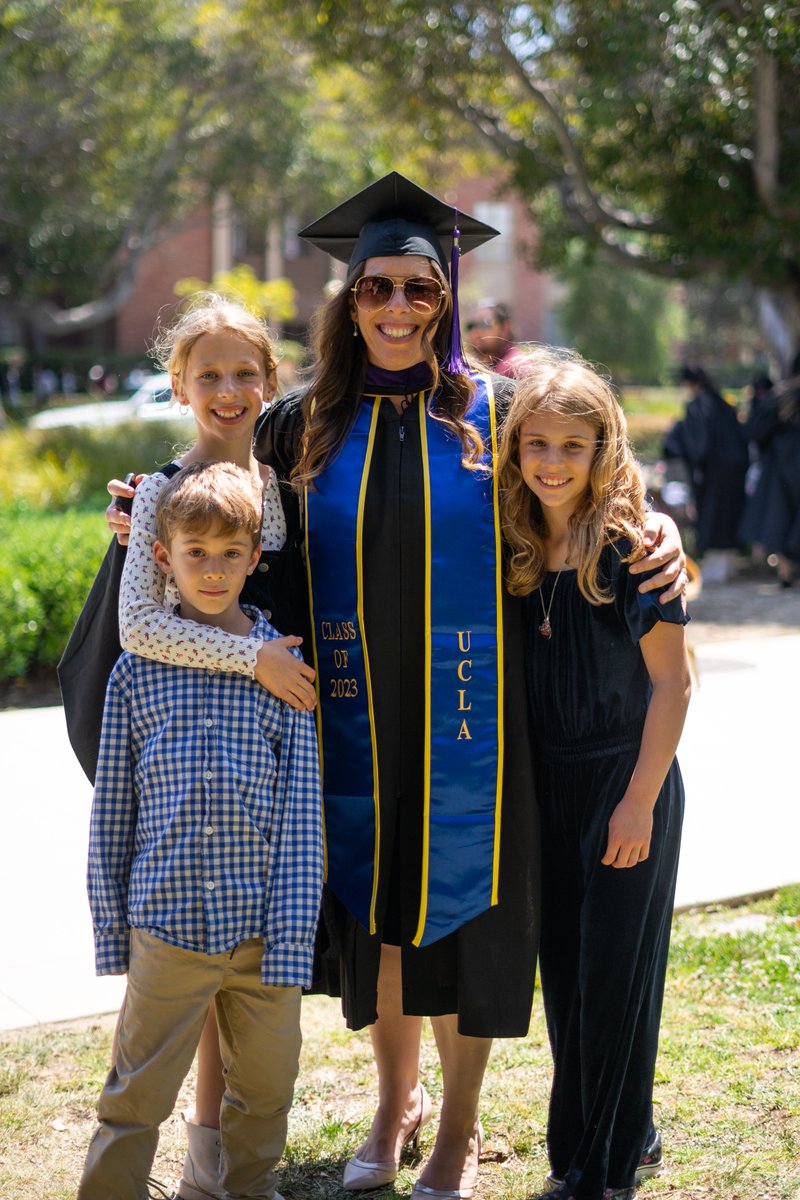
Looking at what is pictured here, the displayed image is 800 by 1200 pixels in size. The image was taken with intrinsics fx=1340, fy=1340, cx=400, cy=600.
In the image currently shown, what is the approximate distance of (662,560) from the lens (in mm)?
2551

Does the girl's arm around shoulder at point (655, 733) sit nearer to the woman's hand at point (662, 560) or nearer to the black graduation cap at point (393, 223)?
the woman's hand at point (662, 560)

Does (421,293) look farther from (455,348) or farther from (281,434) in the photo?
(281,434)

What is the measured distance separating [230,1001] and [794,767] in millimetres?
4153

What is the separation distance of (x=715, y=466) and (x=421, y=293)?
950 centimetres

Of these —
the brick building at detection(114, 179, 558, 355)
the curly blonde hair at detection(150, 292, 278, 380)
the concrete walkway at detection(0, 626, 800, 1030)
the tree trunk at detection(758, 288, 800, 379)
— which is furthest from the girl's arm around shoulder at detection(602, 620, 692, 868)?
the brick building at detection(114, 179, 558, 355)

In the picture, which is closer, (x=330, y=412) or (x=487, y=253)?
(x=330, y=412)

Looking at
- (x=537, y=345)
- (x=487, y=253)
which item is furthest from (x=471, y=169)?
(x=487, y=253)

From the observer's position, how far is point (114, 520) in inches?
110

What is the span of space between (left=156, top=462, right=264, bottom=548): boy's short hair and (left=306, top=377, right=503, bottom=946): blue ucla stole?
0.19 m

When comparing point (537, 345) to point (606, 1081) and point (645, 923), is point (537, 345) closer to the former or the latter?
point (645, 923)

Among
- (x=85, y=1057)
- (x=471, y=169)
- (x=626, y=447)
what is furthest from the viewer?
(x=471, y=169)

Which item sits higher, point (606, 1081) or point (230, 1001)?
point (230, 1001)

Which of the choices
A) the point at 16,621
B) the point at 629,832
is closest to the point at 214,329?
the point at 629,832

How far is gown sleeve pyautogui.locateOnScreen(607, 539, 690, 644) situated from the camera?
8.28ft
